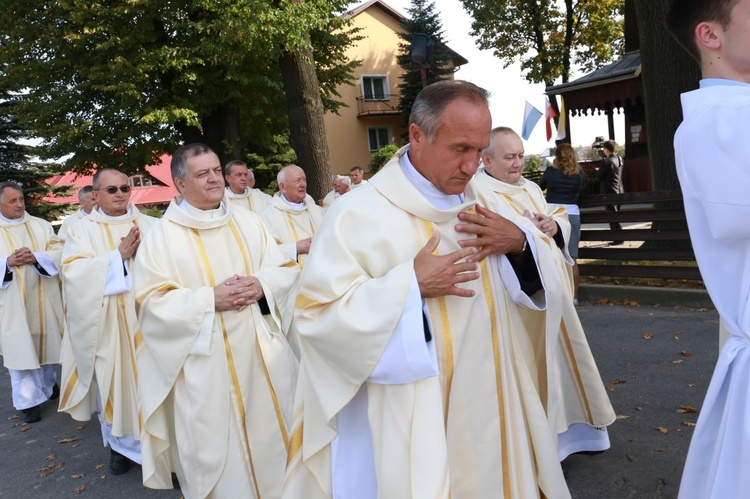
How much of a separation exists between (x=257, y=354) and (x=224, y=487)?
756mm

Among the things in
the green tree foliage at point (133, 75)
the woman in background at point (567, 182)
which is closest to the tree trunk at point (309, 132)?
the green tree foliage at point (133, 75)

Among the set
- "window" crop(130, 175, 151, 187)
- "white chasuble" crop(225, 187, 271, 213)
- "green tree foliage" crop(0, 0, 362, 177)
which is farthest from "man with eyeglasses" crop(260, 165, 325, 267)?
"window" crop(130, 175, 151, 187)

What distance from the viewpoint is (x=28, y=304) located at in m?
6.93

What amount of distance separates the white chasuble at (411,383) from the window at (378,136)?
1371 inches

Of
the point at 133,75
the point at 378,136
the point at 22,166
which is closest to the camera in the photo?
the point at 133,75

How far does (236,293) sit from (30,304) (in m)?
4.42

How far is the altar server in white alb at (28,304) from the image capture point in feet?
21.6

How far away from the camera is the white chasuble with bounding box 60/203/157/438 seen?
495 cm

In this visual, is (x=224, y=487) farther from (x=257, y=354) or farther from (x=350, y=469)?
(x=350, y=469)

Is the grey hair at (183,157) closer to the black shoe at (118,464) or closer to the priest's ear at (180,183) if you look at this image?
the priest's ear at (180,183)

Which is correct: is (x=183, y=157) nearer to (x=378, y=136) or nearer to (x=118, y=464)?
(x=118, y=464)

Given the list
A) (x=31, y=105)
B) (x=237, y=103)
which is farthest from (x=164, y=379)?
(x=31, y=105)

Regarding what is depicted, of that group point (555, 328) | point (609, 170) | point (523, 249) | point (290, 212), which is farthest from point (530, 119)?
point (523, 249)

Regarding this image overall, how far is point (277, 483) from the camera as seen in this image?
3703 mm
